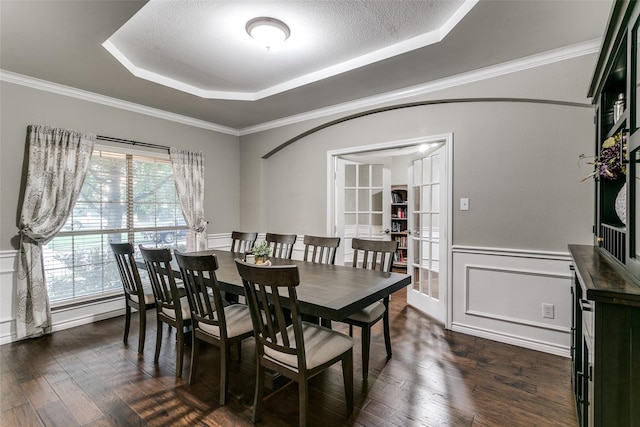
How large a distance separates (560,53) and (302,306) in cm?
285

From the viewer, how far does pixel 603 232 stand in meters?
1.87

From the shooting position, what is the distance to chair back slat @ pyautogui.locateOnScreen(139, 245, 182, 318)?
7.19 feet

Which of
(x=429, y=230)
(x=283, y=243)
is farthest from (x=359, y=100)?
(x=283, y=243)

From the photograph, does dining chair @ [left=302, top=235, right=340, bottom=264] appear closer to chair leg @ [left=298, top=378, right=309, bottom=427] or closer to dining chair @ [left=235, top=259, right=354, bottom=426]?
dining chair @ [left=235, top=259, right=354, bottom=426]

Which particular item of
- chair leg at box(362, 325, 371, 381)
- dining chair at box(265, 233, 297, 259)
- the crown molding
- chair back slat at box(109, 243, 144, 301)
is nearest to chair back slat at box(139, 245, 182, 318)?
chair back slat at box(109, 243, 144, 301)

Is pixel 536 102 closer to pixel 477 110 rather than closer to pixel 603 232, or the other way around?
pixel 477 110

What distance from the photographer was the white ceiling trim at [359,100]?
2506 millimetres

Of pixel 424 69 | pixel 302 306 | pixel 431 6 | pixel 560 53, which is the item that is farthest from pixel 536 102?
pixel 302 306

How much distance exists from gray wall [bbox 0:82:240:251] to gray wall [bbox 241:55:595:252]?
2242 mm

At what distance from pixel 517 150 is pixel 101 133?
14.2 feet

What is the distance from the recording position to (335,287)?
203 cm

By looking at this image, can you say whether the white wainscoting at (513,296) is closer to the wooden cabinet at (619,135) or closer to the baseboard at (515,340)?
the baseboard at (515,340)

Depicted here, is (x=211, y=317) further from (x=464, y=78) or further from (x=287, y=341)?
(x=464, y=78)

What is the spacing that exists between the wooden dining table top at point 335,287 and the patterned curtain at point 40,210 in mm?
1439
